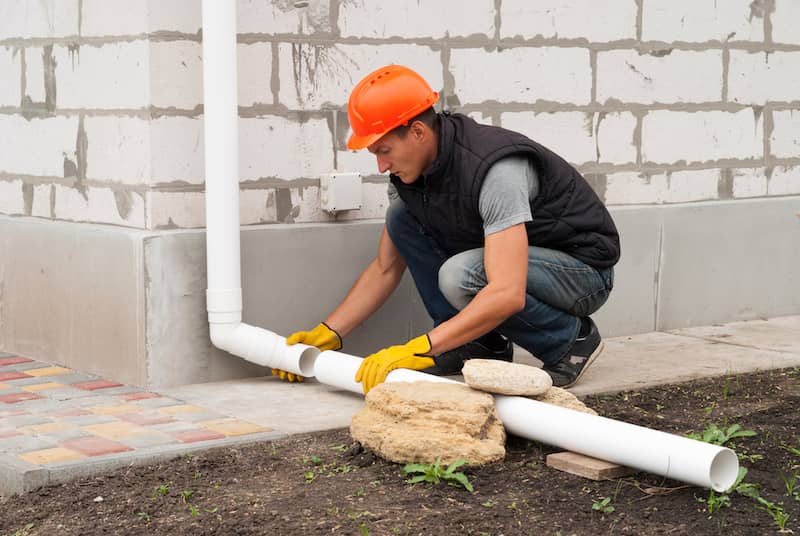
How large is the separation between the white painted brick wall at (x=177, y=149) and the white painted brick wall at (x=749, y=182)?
301cm

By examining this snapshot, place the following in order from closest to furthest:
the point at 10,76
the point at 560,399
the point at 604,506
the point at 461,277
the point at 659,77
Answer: the point at 604,506
the point at 560,399
the point at 461,277
the point at 10,76
the point at 659,77

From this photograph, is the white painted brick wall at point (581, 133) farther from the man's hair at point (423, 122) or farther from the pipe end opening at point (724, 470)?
the pipe end opening at point (724, 470)

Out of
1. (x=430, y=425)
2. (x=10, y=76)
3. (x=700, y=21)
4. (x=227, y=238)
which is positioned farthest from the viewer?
(x=700, y=21)

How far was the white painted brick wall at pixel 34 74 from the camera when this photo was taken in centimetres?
559

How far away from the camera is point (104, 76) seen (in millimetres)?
5184

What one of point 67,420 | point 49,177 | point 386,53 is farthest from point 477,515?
point 49,177

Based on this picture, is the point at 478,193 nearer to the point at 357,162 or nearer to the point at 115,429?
the point at 357,162

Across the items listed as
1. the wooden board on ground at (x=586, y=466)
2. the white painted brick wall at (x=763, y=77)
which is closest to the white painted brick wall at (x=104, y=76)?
the wooden board on ground at (x=586, y=466)

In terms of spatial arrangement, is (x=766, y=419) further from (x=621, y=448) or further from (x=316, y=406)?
(x=316, y=406)

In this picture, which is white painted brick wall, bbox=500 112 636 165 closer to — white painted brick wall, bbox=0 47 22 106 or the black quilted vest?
the black quilted vest

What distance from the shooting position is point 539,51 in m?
5.94

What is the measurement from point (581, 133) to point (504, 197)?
166cm

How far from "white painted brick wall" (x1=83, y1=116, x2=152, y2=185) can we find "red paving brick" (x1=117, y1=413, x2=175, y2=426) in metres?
0.97

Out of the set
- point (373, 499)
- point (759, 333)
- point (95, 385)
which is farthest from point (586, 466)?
point (759, 333)
